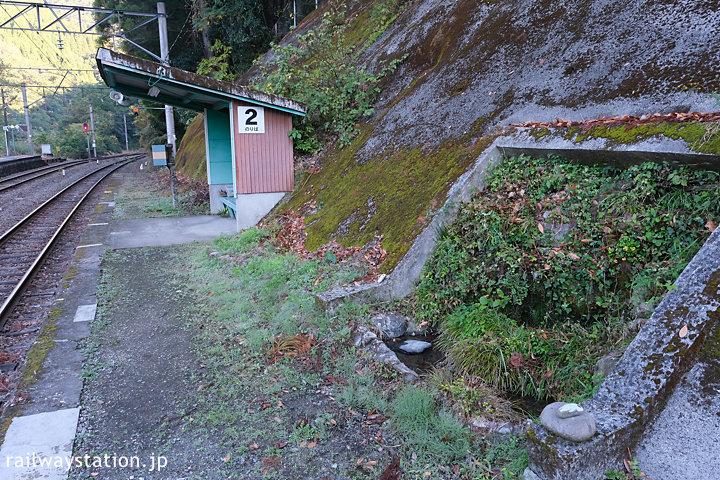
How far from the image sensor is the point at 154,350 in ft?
17.6

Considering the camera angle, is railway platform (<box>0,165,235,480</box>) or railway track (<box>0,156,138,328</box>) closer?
railway platform (<box>0,165,235,480</box>)

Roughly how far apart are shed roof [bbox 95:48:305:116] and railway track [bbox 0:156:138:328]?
4085mm

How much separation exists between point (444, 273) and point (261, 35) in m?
19.5

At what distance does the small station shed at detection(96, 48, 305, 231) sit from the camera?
922 centimetres

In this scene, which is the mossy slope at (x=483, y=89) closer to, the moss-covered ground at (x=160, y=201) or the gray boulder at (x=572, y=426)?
the gray boulder at (x=572, y=426)

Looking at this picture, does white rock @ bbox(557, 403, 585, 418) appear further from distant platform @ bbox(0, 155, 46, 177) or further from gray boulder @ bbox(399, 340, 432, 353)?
distant platform @ bbox(0, 155, 46, 177)

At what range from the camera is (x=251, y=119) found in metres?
10.0

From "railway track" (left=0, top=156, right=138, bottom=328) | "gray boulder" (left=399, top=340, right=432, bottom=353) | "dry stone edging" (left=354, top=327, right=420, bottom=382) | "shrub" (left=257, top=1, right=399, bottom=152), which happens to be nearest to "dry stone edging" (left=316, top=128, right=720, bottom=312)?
"dry stone edging" (left=354, top=327, right=420, bottom=382)

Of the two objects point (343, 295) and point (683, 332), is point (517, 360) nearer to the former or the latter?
point (683, 332)

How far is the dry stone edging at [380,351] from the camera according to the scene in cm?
434

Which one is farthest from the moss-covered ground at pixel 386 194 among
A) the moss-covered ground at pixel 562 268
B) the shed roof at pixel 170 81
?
the shed roof at pixel 170 81

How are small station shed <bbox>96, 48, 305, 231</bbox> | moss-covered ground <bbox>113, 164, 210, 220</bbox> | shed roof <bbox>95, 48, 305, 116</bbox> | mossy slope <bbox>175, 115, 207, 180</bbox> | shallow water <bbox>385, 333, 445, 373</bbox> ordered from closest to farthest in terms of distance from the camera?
shallow water <bbox>385, 333, 445, 373</bbox> → shed roof <bbox>95, 48, 305, 116</bbox> → small station shed <bbox>96, 48, 305, 231</bbox> → moss-covered ground <bbox>113, 164, 210, 220</bbox> → mossy slope <bbox>175, 115, 207, 180</bbox>

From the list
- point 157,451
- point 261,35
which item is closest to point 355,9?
point 261,35

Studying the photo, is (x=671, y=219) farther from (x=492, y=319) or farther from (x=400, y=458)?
(x=400, y=458)
